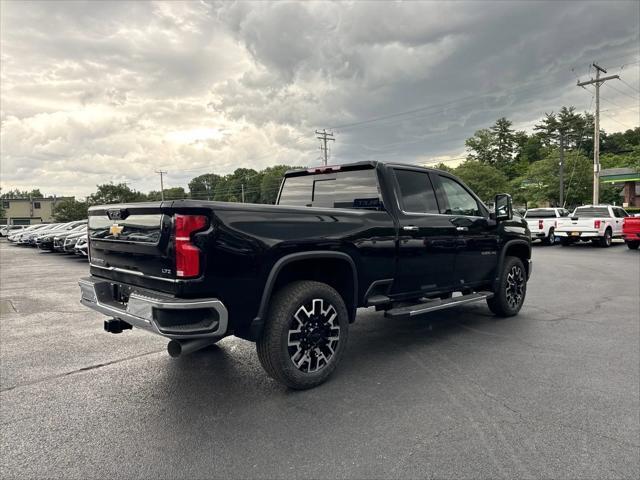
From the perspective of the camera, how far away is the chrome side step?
14.3 feet

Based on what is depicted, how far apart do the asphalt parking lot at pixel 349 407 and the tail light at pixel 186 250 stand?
1.11 m

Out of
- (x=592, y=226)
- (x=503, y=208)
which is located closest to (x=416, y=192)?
(x=503, y=208)

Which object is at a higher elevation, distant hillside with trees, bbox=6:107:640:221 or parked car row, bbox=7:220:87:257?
distant hillside with trees, bbox=6:107:640:221

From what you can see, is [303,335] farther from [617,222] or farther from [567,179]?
[567,179]

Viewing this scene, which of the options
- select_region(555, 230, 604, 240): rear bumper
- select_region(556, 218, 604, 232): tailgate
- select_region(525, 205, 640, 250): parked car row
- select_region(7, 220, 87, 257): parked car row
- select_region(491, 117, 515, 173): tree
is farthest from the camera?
select_region(491, 117, 515, 173): tree

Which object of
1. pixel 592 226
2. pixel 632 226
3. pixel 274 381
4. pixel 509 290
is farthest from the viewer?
pixel 592 226

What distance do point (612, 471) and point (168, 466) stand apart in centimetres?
262

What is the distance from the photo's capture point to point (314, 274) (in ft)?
13.1

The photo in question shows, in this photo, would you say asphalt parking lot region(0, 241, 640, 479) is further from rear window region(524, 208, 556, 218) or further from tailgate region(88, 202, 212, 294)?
rear window region(524, 208, 556, 218)

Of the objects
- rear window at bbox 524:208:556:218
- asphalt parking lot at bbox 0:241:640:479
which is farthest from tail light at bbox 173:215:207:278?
rear window at bbox 524:208:556:218

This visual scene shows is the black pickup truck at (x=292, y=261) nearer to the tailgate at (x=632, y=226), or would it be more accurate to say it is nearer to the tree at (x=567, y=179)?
the tailgate at (x=632, y=226)

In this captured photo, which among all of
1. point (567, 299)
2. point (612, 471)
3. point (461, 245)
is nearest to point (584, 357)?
point (461, 245)

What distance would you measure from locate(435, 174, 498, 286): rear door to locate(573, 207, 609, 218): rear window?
16125 millimetres

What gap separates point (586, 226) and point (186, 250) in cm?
1927
